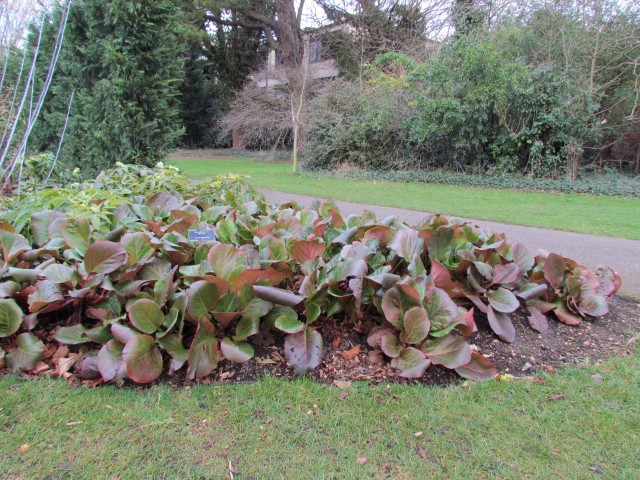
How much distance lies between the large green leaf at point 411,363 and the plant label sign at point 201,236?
1429mm

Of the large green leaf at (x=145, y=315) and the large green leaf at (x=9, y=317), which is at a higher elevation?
the large green leaf at (x=145, y=315)

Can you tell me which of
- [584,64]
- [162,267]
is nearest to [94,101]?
[162,267]

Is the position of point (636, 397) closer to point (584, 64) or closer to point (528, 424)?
point (528, 424)

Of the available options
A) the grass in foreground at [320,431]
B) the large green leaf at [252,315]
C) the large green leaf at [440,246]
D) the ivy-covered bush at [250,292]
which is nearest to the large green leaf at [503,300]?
the ivy-covered bush at [250,292]

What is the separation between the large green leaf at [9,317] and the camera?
2.50 metres

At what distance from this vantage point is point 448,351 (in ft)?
8.00

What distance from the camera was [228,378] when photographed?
2.44m

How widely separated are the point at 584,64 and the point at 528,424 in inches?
589

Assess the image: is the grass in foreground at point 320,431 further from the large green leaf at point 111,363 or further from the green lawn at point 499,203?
the green lawn at point 499,203

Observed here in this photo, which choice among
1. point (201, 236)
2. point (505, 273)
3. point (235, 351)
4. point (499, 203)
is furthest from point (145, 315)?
point (499, 203)

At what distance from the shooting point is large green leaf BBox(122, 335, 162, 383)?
7.25ft

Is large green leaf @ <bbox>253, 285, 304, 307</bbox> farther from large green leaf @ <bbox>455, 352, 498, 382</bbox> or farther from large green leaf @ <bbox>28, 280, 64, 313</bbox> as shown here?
large green leaf @ <bbox>28, 280, 64, 313</bbox>

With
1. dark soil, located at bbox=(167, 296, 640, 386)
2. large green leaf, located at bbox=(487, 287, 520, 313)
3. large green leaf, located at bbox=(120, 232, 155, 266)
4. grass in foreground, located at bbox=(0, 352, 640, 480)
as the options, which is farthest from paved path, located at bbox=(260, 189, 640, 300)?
grass in foreground, located at bbox=(0, 352, 640, 480)

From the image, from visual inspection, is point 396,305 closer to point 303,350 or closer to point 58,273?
point 303,350
